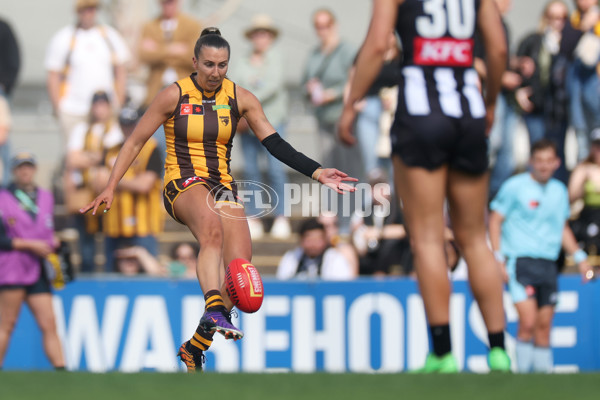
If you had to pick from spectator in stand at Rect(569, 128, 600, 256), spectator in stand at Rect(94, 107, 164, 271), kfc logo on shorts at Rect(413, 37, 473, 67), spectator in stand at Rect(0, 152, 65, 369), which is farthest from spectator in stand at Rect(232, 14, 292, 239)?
kfc logo on shorts at Rect(413, 37, 473, 67)

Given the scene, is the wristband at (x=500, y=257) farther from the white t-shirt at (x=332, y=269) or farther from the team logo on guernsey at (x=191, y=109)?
the team logo on guernsey at (x=191, y=109)

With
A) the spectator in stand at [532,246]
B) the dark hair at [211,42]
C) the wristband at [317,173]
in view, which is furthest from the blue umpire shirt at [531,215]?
the dark hair at [211,42]

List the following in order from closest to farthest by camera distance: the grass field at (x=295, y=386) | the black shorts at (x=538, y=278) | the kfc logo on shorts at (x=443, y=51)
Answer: the grass field at (x=295, y=386) < the kfc logo on shorts at (x=443, y=51) < the black shorts at (x=538, y=278)

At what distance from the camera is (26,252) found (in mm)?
10188

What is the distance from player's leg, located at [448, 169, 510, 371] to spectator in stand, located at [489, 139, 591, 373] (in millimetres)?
3852

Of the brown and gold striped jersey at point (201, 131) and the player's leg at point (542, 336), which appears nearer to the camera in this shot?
the brown and gold striped jersey at point (201, 131)

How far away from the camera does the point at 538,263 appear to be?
983 centimetres

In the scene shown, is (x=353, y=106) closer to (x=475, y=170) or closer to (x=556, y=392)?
(x=475, y=170)

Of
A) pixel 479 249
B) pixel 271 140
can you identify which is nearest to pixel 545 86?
pixel 479 249

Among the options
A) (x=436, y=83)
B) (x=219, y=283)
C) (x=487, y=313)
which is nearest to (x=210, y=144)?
(x=219, y=283)

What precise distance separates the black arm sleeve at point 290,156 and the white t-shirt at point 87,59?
22.2 feet

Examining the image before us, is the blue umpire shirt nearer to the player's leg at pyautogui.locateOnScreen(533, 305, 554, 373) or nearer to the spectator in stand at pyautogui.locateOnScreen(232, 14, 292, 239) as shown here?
the player's leg at pyautogui.locateOnScreen(533, 305, 554, 373)

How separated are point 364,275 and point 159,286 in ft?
6.65

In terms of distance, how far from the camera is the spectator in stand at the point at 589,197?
435 inches
